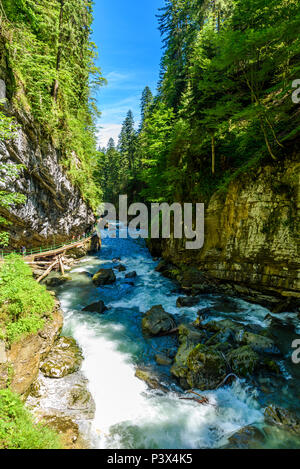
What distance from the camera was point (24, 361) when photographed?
17.7 ft

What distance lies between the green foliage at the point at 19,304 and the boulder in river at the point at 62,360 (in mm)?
1247

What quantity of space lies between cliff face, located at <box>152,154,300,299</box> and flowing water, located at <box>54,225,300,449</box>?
1.60m

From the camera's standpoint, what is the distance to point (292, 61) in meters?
11.0

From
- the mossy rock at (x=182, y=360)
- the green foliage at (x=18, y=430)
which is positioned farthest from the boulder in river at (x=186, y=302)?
the green foliage at (x=18, y=430)

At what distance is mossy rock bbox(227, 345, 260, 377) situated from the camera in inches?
240

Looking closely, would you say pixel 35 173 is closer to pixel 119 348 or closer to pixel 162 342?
pixel 119 348

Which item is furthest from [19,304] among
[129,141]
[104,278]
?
[129,141]

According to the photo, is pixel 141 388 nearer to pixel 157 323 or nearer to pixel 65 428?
pixel 65 428

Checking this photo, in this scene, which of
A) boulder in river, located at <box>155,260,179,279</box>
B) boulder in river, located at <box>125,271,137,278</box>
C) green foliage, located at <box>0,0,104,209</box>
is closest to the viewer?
green foliage, located at <box>0,0,104,209</box>

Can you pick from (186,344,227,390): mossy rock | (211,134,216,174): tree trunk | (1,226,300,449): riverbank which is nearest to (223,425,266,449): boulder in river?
(1,226,300,449): riverbank

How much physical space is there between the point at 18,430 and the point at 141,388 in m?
3.36

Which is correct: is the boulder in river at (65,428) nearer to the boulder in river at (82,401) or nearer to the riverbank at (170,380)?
the riverbank at (170,380)

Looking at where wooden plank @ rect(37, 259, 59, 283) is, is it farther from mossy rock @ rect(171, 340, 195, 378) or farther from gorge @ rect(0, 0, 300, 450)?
mossy rock @ rect(171, 340, 195, 378)

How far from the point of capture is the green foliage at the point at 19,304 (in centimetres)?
539
